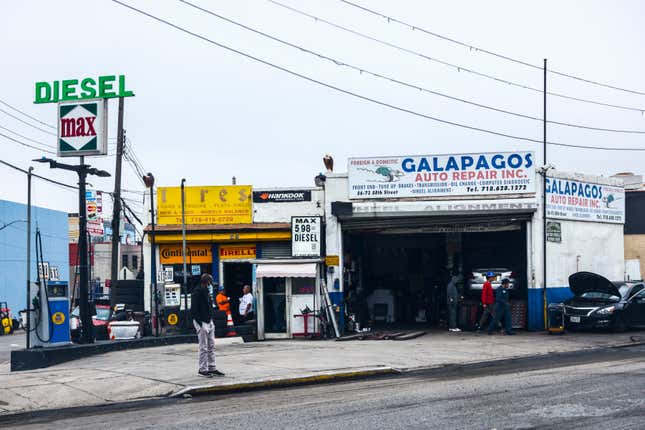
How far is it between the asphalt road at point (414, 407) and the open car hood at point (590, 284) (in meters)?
11.4

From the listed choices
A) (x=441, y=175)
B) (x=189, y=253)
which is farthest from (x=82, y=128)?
(x=441, y=175)

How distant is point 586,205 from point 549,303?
4.13 m

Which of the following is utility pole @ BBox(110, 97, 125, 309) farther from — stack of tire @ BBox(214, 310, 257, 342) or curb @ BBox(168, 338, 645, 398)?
curb @ BBox(168, 338, 645, 398)

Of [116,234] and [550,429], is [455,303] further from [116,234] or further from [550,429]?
[550,429]

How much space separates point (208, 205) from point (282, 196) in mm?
2511

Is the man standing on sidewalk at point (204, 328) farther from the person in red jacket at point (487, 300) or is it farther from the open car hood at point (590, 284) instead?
the open car hood at point (590, 284)

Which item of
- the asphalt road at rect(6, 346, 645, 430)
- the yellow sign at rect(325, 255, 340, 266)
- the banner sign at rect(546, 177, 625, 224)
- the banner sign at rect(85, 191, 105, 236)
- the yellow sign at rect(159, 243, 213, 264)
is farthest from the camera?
the banner sign at rect(85, 191, 105, 236)

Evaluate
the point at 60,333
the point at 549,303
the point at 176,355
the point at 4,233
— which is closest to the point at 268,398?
the point at 176,355

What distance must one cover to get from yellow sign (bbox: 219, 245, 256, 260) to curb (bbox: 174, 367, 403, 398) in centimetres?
1229

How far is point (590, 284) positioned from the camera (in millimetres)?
26109

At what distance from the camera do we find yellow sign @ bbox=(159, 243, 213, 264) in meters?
27.8

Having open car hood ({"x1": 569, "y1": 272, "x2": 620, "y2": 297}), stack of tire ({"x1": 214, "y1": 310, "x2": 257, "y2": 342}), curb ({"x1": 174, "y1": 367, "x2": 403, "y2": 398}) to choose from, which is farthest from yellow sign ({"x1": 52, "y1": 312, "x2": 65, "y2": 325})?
open car hood ({"x1": 569, "y1": 272, "x2": 620, "y2": 297})

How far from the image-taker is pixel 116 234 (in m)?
32.3

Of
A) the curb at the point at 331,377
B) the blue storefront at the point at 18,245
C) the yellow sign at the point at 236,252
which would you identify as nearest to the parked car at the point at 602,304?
the curb at the point at 331,377
